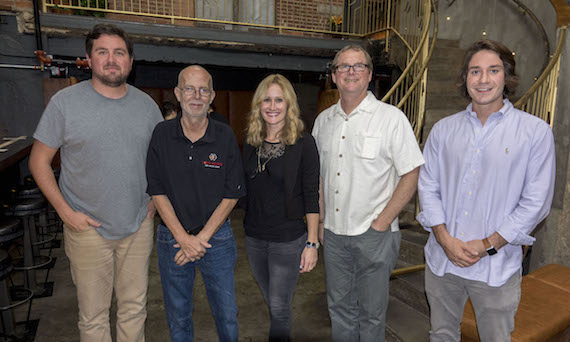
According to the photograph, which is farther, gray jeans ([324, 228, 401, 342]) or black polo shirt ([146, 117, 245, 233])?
gray jeans ([324, 228, 401, 342])

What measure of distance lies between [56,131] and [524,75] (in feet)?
22.2

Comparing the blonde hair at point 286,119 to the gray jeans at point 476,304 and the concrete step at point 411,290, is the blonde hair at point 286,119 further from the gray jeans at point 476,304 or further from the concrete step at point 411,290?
the concrete step at point 411,290

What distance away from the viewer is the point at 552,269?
123 inches

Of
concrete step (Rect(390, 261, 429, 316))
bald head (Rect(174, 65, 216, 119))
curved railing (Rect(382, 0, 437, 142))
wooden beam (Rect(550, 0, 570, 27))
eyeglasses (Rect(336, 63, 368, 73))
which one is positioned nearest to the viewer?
bald head (Rect(174, 65, 216, 119))

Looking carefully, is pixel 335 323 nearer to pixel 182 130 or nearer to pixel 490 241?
pixel 490 241

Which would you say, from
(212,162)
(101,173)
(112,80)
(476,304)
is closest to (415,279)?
(476,304)

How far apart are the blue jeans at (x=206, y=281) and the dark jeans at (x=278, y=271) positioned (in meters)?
0.16

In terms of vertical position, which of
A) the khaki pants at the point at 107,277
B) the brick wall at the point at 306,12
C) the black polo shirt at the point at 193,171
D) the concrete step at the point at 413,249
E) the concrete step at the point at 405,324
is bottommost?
the concrete step at the point at 405,324

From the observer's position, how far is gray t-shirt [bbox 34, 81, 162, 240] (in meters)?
2.01

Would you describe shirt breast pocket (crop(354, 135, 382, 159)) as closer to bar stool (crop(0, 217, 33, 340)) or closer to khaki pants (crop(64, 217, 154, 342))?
khaki pants (crop(64, 217, 154, 342))

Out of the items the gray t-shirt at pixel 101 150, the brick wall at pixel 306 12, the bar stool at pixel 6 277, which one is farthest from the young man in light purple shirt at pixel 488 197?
the brick wall at pixel 306 12

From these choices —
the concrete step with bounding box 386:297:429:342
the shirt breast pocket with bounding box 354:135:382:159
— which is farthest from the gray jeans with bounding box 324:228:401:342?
the concrete step with bounding box 386:297:429:342

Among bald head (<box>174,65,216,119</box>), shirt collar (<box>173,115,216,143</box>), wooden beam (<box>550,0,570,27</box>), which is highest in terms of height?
wooden beam (<box>550,0,570,27</box>)

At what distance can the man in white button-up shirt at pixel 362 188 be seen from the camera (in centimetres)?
210
